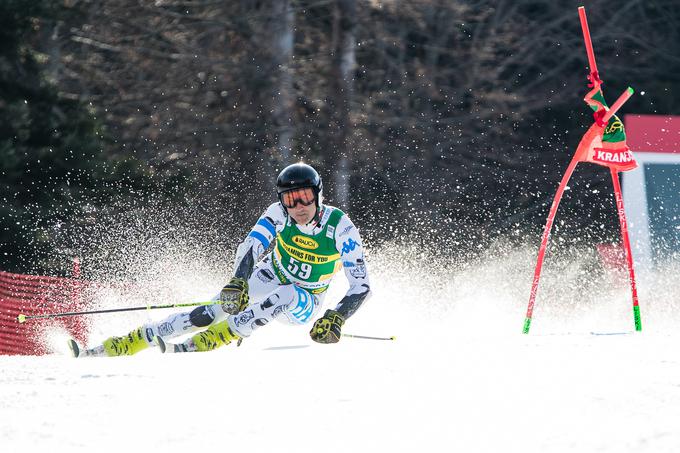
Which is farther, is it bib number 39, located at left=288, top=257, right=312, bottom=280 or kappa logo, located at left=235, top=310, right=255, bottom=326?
bib number 39, located at left=288, top=257, right=312, bottom=280

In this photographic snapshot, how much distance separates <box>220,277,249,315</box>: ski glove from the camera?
6.77 metres

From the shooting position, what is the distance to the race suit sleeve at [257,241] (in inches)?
277

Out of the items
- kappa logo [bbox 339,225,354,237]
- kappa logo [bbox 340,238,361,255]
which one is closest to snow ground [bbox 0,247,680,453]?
kappa logo [bbox 340,238,361,255]

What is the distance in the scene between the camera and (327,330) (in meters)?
6.65

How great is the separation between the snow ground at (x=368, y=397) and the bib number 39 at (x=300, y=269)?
0.49 m

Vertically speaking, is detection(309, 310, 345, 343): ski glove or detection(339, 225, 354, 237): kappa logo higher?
detection(339, 225, 354, 237): kappa logo

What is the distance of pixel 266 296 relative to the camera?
718cm

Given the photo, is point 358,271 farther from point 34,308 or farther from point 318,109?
point 318,109

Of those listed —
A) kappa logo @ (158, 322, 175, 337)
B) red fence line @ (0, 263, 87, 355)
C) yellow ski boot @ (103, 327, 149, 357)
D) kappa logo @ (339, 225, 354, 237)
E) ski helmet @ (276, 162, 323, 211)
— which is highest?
ski helmet @ (276, 162, 323, 211)

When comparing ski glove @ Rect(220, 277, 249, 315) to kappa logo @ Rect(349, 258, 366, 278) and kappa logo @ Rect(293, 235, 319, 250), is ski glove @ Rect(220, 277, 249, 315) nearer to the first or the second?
kappa logo @ Rect(293, 235, 319, 250)

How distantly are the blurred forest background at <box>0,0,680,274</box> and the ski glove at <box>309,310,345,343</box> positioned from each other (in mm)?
8500

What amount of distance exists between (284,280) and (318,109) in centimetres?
1102

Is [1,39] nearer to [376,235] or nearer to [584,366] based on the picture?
[376,235]

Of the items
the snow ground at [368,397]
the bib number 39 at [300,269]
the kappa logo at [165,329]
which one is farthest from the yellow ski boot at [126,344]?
the bib number 39 at [300,269]
